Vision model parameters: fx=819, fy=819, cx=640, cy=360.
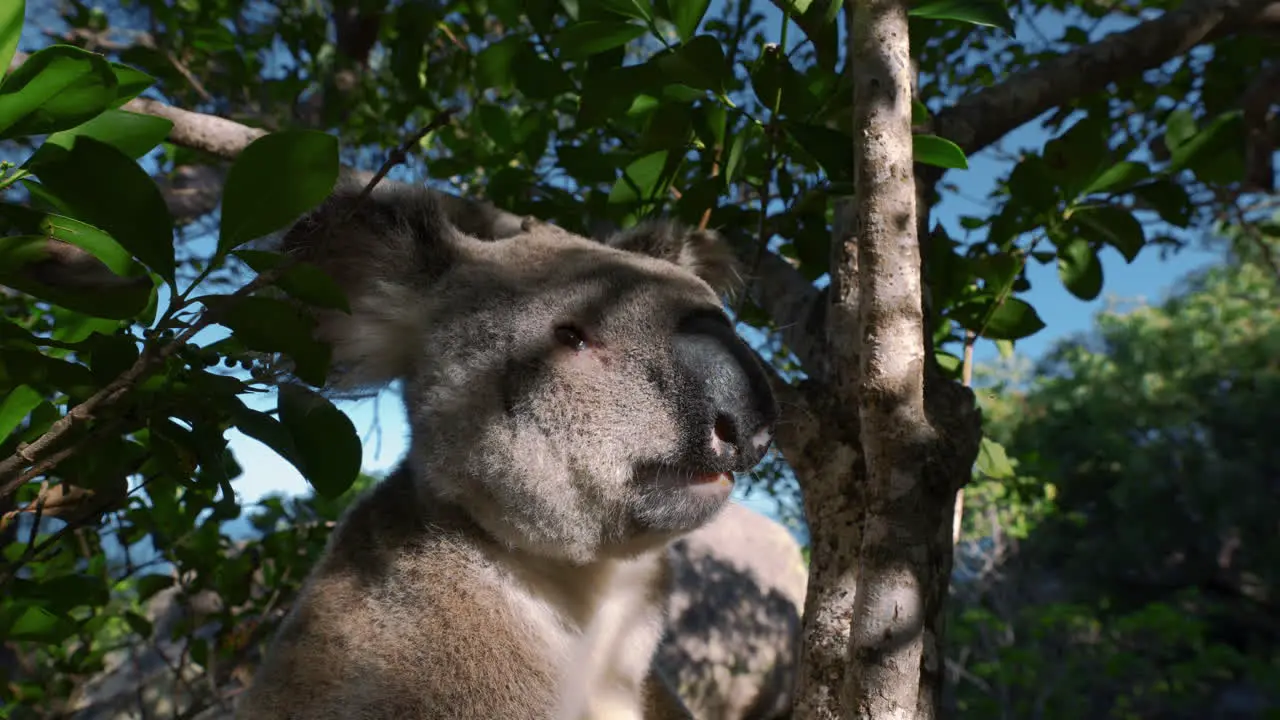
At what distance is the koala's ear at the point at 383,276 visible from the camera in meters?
1.55

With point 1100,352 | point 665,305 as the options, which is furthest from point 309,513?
point 1100,352

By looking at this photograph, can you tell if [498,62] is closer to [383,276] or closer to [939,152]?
[383,276]

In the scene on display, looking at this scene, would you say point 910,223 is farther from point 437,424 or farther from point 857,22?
point 437,424

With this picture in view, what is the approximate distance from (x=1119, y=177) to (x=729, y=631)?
452 cm

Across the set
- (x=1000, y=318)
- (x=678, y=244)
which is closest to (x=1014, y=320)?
(x=1000, y=318)

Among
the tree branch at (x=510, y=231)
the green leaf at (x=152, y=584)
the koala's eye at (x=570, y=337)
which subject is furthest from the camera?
the green leaf at (x=152, y=584)

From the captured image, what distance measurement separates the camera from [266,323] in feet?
3.39

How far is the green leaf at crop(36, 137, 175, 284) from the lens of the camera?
2.94 feet

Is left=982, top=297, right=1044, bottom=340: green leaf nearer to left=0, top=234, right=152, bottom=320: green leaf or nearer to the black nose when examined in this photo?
the black nose

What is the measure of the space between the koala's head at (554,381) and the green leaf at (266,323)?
10.0 inches

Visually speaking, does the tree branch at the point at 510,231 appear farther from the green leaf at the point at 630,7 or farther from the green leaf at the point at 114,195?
the green leaf at the point at 114,195

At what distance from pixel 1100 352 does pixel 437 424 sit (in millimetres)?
19354

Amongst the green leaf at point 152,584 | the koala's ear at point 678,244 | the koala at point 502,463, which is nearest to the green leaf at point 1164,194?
the koala's ear at point 678,244

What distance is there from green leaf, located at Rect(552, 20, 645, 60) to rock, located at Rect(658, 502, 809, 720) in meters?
4.07
